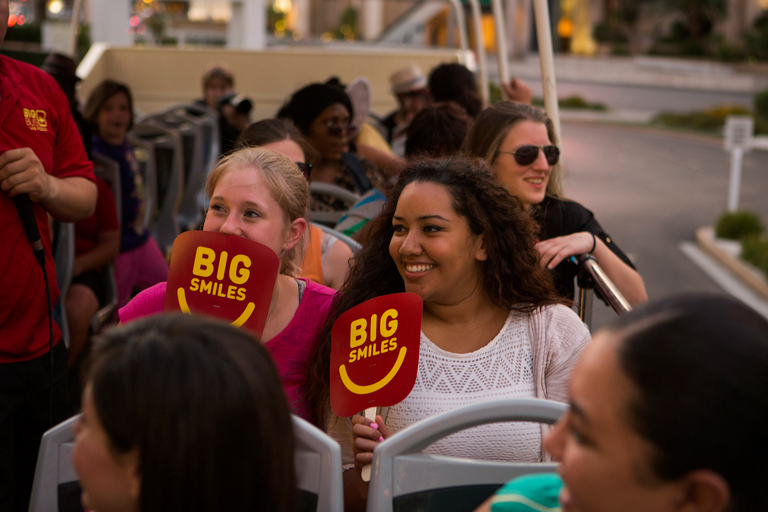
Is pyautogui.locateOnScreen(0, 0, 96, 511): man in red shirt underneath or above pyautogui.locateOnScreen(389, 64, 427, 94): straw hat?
underneath

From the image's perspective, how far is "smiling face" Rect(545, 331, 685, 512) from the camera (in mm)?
876

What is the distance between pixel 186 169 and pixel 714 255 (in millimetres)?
6764

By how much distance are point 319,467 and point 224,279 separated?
0.55 metres

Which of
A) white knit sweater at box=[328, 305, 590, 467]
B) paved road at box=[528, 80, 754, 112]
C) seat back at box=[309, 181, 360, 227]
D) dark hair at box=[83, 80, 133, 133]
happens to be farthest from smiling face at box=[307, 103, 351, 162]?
paved road at box=[528, 80, 754, 112]

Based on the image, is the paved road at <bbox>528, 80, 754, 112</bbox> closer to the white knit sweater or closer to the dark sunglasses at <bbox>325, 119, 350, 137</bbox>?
the dark sunglasses at <bbox>325, 119, 350, 137</bbox>

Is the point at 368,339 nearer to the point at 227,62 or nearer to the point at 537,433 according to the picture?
the point at 537,433

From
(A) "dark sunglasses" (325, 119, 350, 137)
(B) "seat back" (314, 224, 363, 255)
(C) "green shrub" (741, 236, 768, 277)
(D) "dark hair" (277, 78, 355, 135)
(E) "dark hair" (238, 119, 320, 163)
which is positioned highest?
(D) "dark hair" (277, 78, 355, 135)

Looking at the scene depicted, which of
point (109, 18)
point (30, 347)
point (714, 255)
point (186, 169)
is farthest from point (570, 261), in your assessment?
point (109, 18)

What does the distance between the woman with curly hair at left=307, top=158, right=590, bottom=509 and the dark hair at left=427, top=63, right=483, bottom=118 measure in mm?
3160

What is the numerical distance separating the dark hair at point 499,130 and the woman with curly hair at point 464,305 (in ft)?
2.46

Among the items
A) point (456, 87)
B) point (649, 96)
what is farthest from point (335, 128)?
point (649, 96)

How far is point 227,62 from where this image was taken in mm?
9758

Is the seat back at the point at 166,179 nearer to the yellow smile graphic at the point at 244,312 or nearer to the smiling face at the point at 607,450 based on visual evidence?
the yellow smile graphic at the point at 244,312

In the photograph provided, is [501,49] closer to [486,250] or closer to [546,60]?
[546,60]
